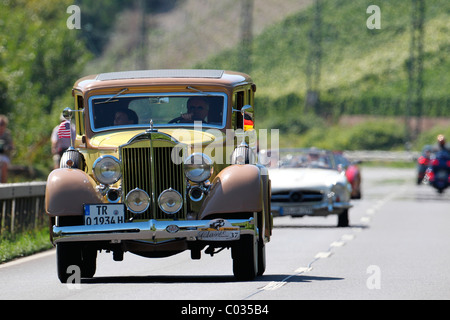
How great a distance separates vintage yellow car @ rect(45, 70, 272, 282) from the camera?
41.1ft

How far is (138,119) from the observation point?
1420 centimetres

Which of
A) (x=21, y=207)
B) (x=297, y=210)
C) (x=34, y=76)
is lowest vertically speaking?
(x=297, y=210)

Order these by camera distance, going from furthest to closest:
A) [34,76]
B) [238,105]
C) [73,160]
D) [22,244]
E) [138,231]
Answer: [34,76] → [22,244] → [238,105] → [73,160] → [138,231]

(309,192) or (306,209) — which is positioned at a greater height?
(309,192)

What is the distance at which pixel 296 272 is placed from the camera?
1419 cm

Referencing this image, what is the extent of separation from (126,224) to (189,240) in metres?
0.69

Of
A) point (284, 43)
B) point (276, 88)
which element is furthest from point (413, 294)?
point (284, 43)

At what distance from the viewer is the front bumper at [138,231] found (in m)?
12.4

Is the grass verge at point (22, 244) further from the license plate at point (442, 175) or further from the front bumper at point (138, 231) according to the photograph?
the license plate at point (442, 175)

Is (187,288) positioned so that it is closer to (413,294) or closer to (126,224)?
(126,224)

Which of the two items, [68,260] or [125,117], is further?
[125,117]

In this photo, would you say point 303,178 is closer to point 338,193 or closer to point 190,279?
point 338,193

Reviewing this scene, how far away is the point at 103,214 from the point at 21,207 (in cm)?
627

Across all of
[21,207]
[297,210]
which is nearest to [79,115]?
[21,207]
